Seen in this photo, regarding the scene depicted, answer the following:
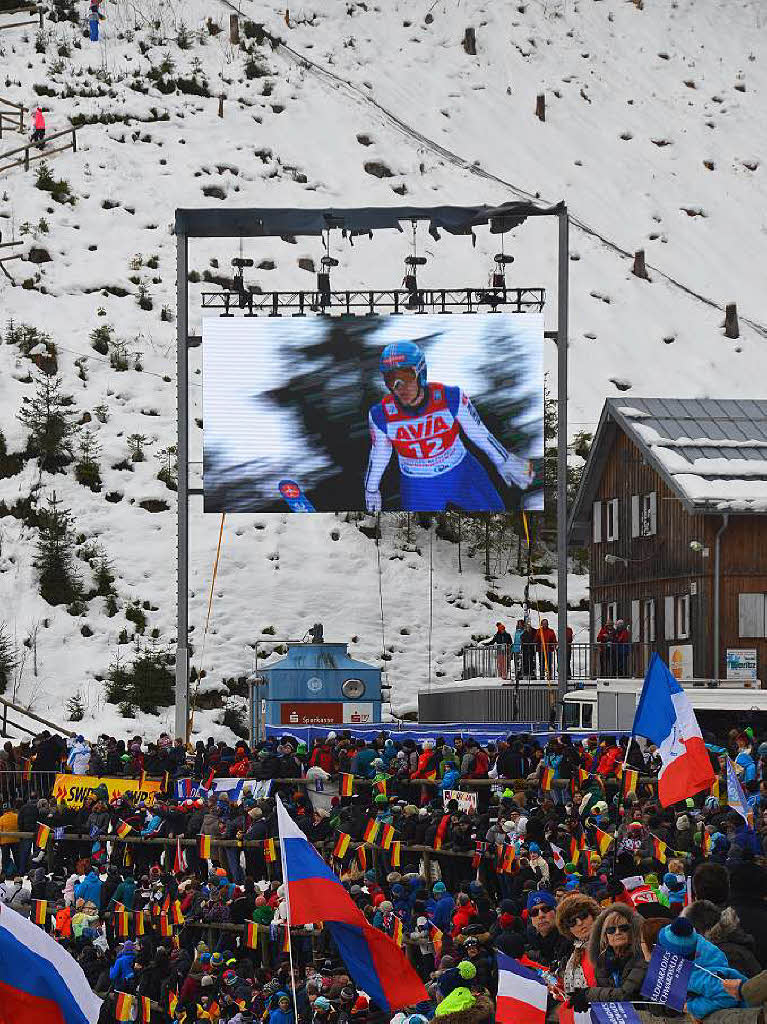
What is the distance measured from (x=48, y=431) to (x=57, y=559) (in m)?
4.94

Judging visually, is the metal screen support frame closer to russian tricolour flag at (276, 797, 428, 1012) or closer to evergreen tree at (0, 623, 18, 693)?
evergreen tree at (0, 623, 18, 693)

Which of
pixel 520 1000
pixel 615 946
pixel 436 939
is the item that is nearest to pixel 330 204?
pixel 436 939

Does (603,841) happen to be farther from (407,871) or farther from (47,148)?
(47,148)

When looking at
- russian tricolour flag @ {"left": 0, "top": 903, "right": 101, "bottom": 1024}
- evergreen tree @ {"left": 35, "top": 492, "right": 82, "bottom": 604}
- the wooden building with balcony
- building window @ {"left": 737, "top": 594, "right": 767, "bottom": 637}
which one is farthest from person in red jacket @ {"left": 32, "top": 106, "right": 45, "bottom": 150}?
russian tricolour flag @ {"left": 0, "top": 903, "right": 101, "bottom": 1024}

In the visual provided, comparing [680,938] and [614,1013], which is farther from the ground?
[680,938]

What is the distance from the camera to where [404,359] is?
112 ft

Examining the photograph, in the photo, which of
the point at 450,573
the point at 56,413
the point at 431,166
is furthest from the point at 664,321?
the point at 56,413

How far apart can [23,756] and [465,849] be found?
35.3 ft

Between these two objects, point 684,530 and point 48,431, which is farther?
point 48,431

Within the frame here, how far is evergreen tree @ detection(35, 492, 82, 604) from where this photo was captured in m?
50.5

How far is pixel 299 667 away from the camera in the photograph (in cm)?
3466

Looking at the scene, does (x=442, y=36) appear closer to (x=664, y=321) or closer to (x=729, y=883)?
(x=664, y=321)

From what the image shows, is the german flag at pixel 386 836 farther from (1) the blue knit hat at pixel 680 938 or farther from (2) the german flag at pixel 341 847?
(1) the blue knit hat at pixel 680 938

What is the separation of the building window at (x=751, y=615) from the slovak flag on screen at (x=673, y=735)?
15799 millimetres
